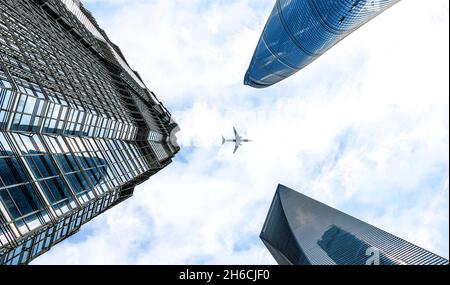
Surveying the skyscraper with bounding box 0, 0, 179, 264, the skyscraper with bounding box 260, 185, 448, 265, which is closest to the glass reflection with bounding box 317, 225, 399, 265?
the skyscraper with bounding box 260, 185, 448, 265

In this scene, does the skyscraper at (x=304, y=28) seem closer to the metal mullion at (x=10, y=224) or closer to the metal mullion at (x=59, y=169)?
the metal mullion at (x=59, y=169)

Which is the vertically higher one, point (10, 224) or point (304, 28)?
point (304, 28)

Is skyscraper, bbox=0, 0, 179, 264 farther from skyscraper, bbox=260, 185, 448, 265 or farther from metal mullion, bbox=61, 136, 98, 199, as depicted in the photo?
skyscraper, bbox=260, 185, 448, 265

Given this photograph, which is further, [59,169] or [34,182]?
[59,169]

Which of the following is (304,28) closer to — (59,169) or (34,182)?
(59,169)

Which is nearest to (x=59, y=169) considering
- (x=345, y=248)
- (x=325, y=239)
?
(x=345, y=248)
